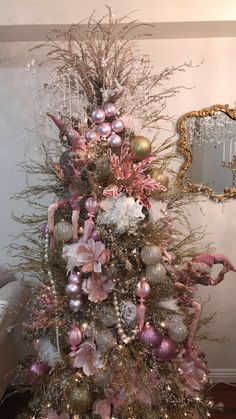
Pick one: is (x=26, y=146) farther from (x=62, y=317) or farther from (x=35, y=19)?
(x=62, y=317)

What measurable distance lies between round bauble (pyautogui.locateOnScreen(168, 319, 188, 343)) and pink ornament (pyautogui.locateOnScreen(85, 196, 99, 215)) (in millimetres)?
557

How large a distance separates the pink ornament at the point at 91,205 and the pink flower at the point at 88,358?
0.52m

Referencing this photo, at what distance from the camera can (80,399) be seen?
153 centimetres

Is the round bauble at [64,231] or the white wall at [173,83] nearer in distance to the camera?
the round bauble at [64,231]

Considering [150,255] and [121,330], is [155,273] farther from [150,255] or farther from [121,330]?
[121,330]

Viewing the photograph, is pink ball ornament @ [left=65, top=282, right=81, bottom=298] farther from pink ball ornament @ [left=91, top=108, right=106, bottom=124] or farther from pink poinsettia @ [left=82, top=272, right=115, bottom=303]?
pink ball ornament @ [left=91, top=108, right=106, bottom=124]

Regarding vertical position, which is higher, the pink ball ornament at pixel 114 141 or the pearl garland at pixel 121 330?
the pink ball ornament at pixel 114 141

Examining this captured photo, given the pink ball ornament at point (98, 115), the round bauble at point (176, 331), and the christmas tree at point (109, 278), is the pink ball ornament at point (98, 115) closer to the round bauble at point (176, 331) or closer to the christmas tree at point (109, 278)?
the christmas tree at point (109, 278)

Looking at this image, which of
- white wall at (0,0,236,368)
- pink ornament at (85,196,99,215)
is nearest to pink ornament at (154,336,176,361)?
pink ornament at (85,196,99,215)

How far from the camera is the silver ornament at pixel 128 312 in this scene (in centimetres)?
157

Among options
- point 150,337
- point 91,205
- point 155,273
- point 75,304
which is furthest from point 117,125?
point 150,337

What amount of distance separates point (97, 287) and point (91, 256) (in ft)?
0.41

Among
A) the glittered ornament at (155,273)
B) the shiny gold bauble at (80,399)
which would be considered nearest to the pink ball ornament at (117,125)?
→ the glittered ornament at (155,273)

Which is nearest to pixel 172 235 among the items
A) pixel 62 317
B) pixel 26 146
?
pixel 62 317
